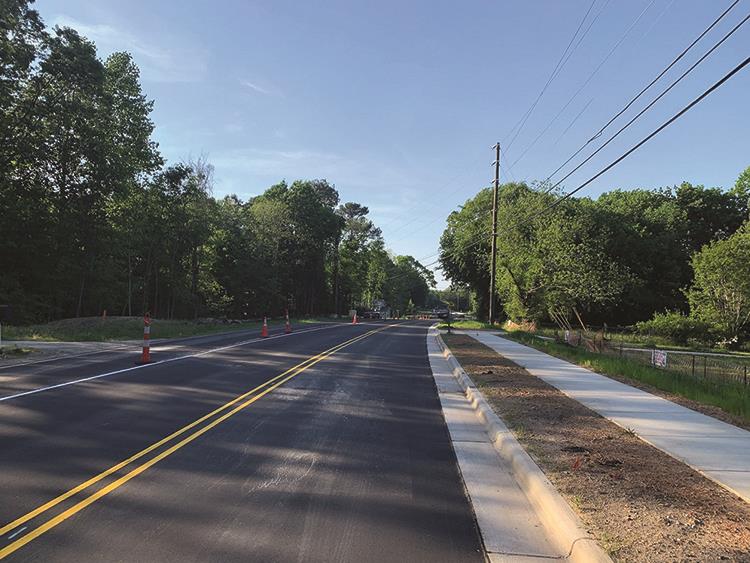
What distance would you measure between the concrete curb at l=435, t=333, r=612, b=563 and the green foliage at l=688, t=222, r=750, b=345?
112ft

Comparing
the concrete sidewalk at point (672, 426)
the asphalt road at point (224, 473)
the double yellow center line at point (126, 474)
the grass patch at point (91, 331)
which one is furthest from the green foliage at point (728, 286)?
the double yellow center line at point (126, 474)

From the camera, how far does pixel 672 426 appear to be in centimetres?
827

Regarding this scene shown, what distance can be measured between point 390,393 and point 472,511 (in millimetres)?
6213

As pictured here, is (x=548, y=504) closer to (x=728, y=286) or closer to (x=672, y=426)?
(x=672, y=426)

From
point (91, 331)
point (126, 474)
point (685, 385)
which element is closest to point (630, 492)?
point (126, 474)

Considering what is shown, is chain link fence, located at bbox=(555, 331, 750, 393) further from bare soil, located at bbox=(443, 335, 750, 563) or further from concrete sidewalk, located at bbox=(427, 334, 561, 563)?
concrete sidewalk, located at bbox=(427, 334, 561, 563)

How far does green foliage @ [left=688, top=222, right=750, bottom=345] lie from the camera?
3497 cm

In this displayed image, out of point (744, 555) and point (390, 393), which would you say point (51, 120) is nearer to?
point (390, 393)

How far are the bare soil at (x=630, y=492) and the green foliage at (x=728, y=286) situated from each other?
32.4m

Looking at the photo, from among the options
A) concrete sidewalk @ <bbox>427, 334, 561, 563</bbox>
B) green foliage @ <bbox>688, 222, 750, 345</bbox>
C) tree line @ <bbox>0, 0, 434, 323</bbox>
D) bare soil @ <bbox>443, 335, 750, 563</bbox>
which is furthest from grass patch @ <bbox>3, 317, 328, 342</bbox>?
green foliage @ <bbox>688, 222, 750, 345</bbox>

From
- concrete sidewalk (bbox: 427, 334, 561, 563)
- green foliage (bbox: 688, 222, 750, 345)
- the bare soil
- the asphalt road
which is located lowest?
concrete sidewalk (bbox: 427, 334, 561, 563)

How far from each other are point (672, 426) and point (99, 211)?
3506 centimetres

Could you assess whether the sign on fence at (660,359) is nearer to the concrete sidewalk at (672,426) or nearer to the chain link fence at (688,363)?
the chain link fence at (688,363)

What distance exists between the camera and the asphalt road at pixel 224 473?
13.8ft
